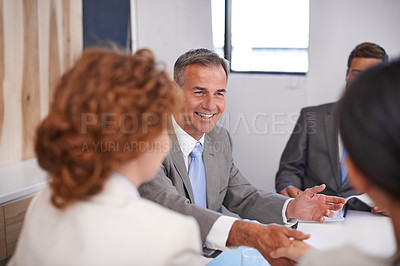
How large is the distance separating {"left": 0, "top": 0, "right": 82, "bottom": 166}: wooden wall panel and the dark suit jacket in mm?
1672

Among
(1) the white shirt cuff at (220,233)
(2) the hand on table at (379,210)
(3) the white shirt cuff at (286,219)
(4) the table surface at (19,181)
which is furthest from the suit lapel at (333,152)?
(4) the table surface at (19,181)

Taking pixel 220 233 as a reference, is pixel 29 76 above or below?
above

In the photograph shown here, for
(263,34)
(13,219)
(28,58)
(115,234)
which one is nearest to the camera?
(115,234)

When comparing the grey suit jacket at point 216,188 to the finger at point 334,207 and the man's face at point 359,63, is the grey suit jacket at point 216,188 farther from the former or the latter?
the man's face at point 359,63

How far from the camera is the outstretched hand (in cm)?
204

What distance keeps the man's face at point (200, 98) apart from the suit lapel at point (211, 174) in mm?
101

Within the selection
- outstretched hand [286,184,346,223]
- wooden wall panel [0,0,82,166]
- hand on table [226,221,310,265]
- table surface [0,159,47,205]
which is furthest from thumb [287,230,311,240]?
wooden wall panel [0,0,82,166]

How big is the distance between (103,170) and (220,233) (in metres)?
0.80

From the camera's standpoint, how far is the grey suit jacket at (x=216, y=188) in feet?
6.36

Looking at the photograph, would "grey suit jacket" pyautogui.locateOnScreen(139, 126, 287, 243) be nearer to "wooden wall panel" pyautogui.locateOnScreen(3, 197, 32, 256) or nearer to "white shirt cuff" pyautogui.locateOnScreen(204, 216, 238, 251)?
"white shirt cuff" pyautogui.locateOnScreen(204, 216, 238, 251)

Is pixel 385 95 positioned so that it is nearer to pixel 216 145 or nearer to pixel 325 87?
pixel 216 145

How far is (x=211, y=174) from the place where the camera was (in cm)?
237

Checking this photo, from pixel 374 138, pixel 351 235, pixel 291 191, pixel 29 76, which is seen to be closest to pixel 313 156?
pixel 291 191

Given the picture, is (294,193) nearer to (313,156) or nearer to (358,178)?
(313,156)
